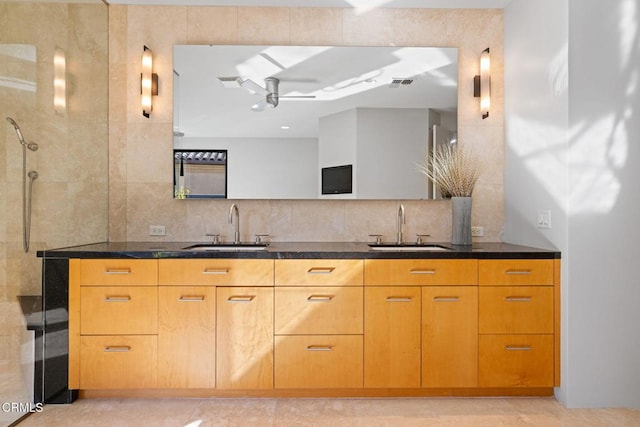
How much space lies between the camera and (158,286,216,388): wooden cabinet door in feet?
8.46

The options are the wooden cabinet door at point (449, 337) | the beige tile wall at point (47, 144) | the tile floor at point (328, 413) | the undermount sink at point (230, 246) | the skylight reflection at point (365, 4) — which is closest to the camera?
the beige tile wall at point (47, 144)

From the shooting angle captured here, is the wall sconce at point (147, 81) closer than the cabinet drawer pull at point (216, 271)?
No

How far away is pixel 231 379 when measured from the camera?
2.58 meters

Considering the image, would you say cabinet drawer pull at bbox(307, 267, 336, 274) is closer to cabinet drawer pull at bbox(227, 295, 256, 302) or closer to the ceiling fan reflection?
cabinet drawer pull at bbox(227, 295, 256, 302)

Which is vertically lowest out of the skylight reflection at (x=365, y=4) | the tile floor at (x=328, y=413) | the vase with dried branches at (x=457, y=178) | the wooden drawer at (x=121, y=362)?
the tile floor at (x=328, y=413)

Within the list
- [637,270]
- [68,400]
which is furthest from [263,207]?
[637,270]

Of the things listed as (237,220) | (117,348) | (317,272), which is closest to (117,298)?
(117,348)

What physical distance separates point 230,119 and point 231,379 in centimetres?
176

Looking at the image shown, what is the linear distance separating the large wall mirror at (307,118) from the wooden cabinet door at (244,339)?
2.87 feet

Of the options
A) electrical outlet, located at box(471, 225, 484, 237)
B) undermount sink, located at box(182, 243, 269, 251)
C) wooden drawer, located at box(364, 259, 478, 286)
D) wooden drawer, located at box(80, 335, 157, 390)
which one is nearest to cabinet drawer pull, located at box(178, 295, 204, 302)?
wooden drawer, located at box(80, 335, 157, 390)

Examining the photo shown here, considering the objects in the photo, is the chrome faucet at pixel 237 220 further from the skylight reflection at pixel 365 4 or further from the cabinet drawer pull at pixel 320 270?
the skylight reflection at pixel 365 4

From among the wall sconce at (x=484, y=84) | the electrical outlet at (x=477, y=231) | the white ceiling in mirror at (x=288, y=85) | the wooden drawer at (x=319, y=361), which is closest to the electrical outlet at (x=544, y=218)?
the electrical outlet at (x=477, y=231)

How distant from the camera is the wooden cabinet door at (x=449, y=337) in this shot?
8.51ft

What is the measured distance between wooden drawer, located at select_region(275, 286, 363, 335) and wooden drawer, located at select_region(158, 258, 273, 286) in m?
0.15
